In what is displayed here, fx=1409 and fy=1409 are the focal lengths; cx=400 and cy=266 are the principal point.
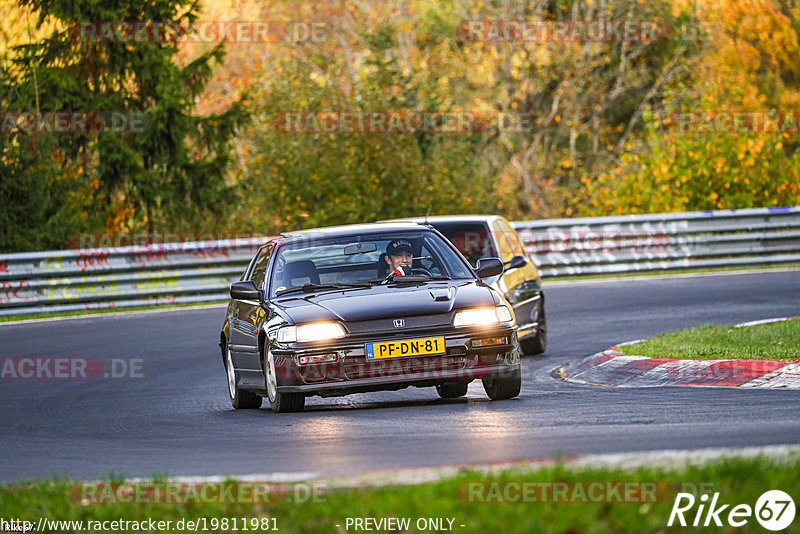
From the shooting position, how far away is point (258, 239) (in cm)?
2456

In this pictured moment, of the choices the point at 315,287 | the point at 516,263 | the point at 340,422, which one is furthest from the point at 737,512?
the point at 516,263

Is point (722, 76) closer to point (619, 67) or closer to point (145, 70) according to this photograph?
point (619, 67)

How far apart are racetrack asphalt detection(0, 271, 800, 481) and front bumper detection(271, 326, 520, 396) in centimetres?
24

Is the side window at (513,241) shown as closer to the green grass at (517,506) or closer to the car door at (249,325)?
the car door at (249,325)

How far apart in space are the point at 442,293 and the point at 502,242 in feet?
17.1

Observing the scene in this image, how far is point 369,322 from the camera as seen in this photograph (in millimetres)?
10609

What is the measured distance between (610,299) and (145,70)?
690 inches

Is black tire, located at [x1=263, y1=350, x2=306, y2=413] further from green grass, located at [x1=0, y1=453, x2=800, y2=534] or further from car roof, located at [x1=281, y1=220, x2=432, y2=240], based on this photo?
green grass, located at [x1=0, y1=453, x2=800, y2=534]

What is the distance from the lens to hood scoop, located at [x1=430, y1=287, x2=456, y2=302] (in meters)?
10.9


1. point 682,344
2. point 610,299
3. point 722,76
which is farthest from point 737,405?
point 722,76

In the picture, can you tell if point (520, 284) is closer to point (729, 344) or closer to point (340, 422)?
point (729, 344)

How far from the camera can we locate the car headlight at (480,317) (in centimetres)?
1072

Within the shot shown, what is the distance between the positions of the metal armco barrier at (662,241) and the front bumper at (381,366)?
15440mm

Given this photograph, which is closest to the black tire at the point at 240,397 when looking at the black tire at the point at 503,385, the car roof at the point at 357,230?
the car roof at the point at 357,230
